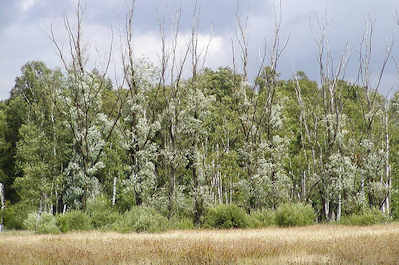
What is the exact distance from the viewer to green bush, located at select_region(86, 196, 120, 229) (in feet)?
72.4

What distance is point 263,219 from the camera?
22359 mm

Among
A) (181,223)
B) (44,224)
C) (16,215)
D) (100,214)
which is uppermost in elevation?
(100,214)

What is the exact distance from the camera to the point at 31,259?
909 cm

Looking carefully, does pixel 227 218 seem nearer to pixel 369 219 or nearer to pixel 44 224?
pixel 369 219

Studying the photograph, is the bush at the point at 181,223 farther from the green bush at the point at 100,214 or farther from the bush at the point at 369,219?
the bush at the point at 369,219

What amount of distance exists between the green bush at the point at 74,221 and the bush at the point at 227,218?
5.90 m

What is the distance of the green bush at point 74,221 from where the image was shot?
20.6 meters

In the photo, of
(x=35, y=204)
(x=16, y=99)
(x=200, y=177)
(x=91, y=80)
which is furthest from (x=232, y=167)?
(x=16, y=99)

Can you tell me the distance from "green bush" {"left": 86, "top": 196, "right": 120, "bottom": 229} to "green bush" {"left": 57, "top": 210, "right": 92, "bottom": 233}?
0.69m

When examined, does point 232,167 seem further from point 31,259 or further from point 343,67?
point 31,259

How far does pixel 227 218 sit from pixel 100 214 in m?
6.64

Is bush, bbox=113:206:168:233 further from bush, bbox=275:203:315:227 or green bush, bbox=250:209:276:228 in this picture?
bush, bbox=275:203:315:227

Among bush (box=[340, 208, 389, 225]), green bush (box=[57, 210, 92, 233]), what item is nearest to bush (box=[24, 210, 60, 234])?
green bush (box=[57, 210, 92, 233])

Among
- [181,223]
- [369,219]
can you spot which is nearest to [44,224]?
[181,223]
